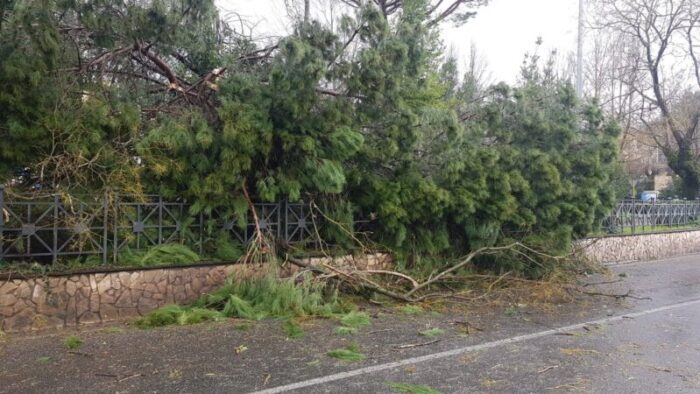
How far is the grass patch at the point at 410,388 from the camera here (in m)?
5.16

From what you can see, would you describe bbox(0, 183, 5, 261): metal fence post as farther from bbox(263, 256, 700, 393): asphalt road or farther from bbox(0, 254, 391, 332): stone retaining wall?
bbox(263, 256, 700, 393): asphalt road

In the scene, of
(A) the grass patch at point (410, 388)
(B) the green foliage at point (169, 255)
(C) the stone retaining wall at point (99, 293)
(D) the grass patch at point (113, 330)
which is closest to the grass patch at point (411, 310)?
(C) the stone retaining wall at point (99, 293)

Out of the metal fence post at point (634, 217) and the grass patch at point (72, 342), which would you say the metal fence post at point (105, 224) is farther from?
the metal fence post at point (634, 217)

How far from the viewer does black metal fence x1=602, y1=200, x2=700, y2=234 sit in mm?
17047

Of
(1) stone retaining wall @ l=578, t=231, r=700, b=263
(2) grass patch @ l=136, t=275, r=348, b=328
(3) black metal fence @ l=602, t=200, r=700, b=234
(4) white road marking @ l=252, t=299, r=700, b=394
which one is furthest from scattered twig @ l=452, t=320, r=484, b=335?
(3) black metal fence @ l=602, t=200, r=700, b=234

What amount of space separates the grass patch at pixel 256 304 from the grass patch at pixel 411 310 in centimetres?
92

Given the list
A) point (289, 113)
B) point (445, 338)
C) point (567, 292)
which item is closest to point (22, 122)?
point (289, 113)

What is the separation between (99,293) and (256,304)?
6.98 ft

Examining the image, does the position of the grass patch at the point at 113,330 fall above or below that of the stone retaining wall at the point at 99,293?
below

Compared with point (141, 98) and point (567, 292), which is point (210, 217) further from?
point (567, 292)

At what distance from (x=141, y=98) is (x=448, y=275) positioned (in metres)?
6.14

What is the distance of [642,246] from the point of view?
678 inches

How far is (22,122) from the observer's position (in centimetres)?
787

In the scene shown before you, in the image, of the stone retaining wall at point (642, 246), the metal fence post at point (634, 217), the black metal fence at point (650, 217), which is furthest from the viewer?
the metal fence post at point (634, 217)
